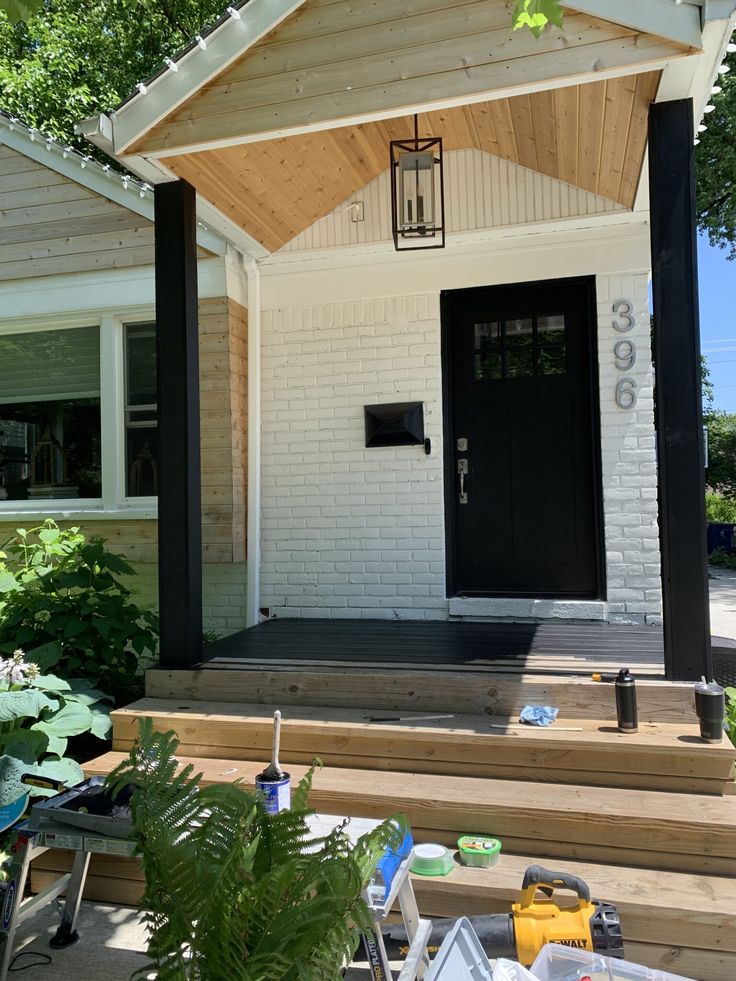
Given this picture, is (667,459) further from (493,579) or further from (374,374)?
(374,374)

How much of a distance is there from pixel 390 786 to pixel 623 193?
3.41 metres

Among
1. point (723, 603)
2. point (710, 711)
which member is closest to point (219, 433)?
point (710, 711)

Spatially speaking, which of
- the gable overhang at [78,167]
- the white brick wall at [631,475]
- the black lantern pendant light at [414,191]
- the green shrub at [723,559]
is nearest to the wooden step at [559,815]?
the white brick wall at [631,475]

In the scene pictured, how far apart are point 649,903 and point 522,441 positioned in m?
2.90

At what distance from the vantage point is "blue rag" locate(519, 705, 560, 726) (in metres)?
2.80

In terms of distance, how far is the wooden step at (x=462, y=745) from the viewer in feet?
8.41

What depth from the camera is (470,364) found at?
4711mm

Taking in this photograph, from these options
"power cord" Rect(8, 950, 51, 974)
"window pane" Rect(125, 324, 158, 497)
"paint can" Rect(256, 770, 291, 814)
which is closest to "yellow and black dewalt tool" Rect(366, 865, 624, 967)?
"paint can" Rect(256, 770, 291, 814)

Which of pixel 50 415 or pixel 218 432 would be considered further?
pixel 50 415

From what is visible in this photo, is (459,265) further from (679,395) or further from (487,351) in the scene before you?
(679,395)

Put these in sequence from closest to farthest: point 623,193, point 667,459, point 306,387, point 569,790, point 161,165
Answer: point 569,790 < point 667,459 < point 161,165 < point 623,193 < point 306,387

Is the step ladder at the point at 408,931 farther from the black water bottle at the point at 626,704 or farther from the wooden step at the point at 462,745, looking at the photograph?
the black water bottle at the point at 626,704

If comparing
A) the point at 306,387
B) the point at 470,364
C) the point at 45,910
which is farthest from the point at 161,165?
the point at 45,910

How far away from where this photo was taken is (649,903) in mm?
2111
